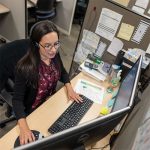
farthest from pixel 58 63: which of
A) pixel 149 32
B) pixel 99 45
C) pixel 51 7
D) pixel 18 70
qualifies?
pixel 51 7

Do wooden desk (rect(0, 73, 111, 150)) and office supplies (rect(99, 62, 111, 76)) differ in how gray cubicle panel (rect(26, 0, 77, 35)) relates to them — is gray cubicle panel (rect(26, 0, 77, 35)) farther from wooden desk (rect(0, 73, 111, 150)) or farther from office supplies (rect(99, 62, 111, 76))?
wooden desk (rect(0, 73, 111, 150))

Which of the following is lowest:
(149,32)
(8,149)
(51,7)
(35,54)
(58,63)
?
(51,7)

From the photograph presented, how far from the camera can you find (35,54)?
4.66 feet

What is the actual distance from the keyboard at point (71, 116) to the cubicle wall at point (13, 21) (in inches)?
70.5

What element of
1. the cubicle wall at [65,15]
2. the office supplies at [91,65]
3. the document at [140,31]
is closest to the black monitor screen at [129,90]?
the document at [140,31]

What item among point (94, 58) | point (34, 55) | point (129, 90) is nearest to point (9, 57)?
point (34, 55)

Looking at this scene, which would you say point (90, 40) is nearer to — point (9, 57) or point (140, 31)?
point (140, 31)

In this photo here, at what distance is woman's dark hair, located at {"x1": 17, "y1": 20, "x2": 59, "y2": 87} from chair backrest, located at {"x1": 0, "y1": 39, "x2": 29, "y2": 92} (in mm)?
179

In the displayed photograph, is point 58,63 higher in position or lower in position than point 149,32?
lower

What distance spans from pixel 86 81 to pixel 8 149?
2.69ft

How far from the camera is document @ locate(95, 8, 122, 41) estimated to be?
69.5 inches

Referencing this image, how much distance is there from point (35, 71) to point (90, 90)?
47 centimetres

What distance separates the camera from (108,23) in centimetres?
182

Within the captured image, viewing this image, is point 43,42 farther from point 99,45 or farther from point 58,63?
point 99,45
